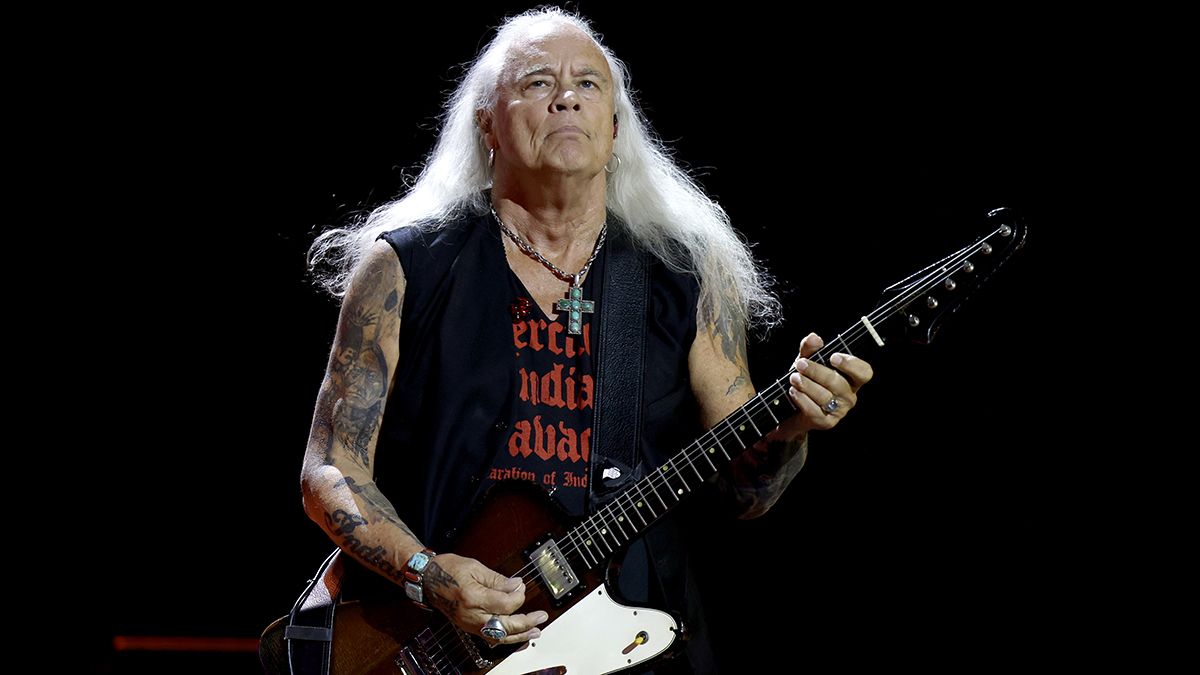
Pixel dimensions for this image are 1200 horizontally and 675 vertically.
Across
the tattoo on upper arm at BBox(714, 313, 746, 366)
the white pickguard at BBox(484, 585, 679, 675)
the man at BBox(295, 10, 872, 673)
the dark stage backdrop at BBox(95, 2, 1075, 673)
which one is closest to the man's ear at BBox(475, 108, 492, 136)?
the man at BBox(295, 10, 872, 673)

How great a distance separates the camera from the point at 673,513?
9.07ft

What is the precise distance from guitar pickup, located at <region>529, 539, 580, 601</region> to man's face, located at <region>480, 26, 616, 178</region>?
98 cm

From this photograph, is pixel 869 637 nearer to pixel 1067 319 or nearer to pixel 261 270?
pixel 1067 319

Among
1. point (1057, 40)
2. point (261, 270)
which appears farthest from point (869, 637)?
point (261, 270)

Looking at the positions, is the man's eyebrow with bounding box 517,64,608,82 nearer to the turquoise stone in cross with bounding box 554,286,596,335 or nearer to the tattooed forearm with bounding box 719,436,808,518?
the turquoise stone in cross with bounding box 554,286,596,335

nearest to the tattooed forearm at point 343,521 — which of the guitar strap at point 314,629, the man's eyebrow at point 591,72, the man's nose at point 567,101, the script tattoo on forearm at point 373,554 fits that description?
the script tattoo on forearm at point 373,554

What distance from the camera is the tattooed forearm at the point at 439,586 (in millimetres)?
2340

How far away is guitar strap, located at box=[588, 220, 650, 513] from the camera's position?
2660mm

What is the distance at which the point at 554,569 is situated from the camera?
2443 mm

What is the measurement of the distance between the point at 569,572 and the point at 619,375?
55cm

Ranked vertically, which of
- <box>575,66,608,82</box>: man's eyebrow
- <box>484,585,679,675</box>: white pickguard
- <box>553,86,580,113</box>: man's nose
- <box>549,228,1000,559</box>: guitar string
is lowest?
<box>484,585,679,675</box>: white pickguard

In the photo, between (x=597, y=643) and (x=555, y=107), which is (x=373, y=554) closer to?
(x=597, y=643)

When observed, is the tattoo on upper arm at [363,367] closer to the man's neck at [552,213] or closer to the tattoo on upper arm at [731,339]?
the man's neck at [552,213]

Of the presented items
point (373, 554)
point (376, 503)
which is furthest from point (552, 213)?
point (373, 554)
